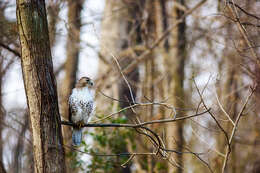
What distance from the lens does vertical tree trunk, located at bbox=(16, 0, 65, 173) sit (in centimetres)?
385

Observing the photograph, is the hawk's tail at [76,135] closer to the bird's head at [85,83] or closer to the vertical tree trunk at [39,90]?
the bird's head at [85,83]

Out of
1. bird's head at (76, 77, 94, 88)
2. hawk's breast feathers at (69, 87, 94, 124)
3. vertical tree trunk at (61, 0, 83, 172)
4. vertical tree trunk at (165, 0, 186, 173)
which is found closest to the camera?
hawk's breast feathers at (69, 87, 94, 124)

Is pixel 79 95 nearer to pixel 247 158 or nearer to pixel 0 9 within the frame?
pixel 0 9

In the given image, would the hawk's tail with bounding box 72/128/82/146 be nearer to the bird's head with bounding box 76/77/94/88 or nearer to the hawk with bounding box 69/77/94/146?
the hawk with bounding box 69/77/94/146

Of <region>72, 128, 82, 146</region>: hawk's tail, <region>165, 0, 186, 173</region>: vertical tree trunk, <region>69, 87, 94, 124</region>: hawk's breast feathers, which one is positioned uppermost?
<region>165, 0, 186, 173</region>: vertical tree trunk

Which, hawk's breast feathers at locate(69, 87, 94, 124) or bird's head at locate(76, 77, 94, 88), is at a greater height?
bird's head at locate(76, 77, 94, 88)

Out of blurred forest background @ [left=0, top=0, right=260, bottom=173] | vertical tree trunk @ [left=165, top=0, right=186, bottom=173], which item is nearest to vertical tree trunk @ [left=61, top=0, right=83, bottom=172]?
blurred forest background @ [left=0, top=0, right=260, bottom=173]

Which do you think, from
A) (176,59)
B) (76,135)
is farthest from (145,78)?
(76,135)

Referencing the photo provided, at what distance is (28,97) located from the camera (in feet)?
12.8

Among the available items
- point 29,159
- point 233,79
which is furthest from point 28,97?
Answer: point 233,79

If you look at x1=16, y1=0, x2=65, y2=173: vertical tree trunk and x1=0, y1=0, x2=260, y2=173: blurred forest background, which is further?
x1=0, y1=0, x2=260, y2=173: blurred forest background

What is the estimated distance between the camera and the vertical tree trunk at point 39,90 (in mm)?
3848

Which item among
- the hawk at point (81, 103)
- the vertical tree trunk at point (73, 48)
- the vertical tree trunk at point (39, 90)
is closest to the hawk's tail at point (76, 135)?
the hawk at point (81, 103)

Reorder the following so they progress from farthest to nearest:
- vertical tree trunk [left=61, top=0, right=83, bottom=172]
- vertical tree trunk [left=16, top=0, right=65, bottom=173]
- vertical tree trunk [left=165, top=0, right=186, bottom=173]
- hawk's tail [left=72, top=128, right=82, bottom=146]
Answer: vertical tree trunk [left=165, top=0, right=186, bottom=173]
vertical tree trunk [left=61, top=0, right=83, bottom=172]
hawk's tail [left=72, top=128, right=82, bottom=146]
vertical tree trunk [left=16, top=0, right=65, bottom=173]
